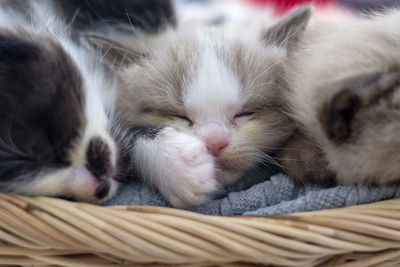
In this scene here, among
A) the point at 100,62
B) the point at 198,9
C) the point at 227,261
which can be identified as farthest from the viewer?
the point at 198,9

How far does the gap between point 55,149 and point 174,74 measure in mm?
424

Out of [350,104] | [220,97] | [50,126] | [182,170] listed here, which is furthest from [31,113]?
[350,104]

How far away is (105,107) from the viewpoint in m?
1.06

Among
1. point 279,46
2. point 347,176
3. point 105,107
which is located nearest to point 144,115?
point 105,107

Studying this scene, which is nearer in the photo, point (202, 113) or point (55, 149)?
point (55, 149)

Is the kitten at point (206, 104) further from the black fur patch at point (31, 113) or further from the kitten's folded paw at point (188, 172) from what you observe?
the black fur patch at point (31, 113)

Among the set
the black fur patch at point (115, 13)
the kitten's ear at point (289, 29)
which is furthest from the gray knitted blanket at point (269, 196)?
the black fur patch at point (115, 13)

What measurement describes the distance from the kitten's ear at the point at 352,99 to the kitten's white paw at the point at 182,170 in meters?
0.30

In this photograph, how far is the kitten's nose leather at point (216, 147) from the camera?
3.40 feet

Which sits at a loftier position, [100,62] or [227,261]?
[100,62]

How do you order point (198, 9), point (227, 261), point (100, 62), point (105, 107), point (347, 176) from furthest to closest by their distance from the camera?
point (198, 9), point (100, 62), point (105, 107), point (347, 176), point (227, 261)

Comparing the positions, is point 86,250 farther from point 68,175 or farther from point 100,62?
point 100,62

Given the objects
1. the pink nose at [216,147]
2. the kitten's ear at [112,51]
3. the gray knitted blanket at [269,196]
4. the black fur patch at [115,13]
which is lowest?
the gray knitted blanket at [269,196]

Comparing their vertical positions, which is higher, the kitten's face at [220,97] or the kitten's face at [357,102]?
the kitten's face at [220,97]
